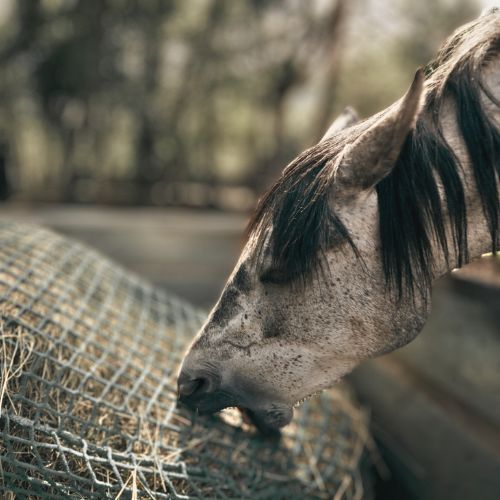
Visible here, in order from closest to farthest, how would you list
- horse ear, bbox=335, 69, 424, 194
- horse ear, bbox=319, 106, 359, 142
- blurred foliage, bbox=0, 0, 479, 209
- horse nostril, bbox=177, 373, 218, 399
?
horse ear, bbox=335, 69, 424, 194, horse nostril, bbox=177, 373, 218, 399, horse ear, bbox=319, 106, 359, 142, blurred foliage, bbox=0, 0, 479, 209

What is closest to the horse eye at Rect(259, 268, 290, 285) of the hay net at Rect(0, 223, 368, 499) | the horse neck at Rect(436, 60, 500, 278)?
the horse neck at Rect(436, 60, 500, 278)

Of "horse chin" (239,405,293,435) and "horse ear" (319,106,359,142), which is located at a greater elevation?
"horse ear" (319,106,359,142)

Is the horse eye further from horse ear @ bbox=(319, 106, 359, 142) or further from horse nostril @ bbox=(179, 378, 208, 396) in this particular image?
horse ear @ bbox=(319, 106, 359, 142)

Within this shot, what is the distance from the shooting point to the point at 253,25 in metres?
11.5

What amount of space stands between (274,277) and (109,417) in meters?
0.82

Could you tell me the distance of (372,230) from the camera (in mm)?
1043

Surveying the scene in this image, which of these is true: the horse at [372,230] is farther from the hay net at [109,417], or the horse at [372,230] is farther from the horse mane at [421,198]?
the hay net at [109,417]

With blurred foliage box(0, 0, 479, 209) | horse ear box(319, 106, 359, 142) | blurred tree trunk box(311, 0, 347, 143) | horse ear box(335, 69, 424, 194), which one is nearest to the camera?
horse ear box(335, 69, 424, 194)

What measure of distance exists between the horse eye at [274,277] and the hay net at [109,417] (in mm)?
662

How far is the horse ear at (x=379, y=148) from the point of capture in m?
0.88

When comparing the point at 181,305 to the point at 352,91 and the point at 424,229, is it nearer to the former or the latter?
the point at 424,229

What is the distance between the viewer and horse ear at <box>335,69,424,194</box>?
0.88 m

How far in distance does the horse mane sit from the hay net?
76cm

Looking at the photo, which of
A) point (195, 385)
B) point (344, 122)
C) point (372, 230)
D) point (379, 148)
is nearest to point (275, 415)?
point (195, 385)
